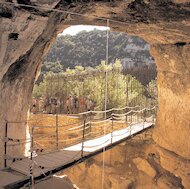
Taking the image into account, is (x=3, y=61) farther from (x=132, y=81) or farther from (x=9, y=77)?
(x=132, y=81)

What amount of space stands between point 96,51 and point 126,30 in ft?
122

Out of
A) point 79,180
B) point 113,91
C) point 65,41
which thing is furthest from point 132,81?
point 65,41

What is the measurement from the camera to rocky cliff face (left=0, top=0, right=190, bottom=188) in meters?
4.65

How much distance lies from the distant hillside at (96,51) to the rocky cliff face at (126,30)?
102 ft

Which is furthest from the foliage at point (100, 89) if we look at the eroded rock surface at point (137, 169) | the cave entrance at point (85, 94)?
the eroded rock surface at point (137, 169)

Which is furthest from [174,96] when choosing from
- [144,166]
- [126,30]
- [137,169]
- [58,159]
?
[58,159]

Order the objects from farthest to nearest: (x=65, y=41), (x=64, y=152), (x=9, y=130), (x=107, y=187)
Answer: (x=65, y=41)
(x=107, y=187)
(x=64, y=152)
(x=9, y=130)

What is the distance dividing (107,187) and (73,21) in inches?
263

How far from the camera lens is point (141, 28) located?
22.8ft

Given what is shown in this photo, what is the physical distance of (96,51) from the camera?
44.5 meters

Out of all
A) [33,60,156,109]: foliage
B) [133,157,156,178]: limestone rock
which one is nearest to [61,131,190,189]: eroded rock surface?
[133,157,156,178]: limestone rock

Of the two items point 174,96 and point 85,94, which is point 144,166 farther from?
point 85,94

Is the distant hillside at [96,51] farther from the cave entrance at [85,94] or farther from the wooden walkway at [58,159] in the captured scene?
the wooden walkway at [58,159]

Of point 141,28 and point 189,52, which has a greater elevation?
point 141,28
